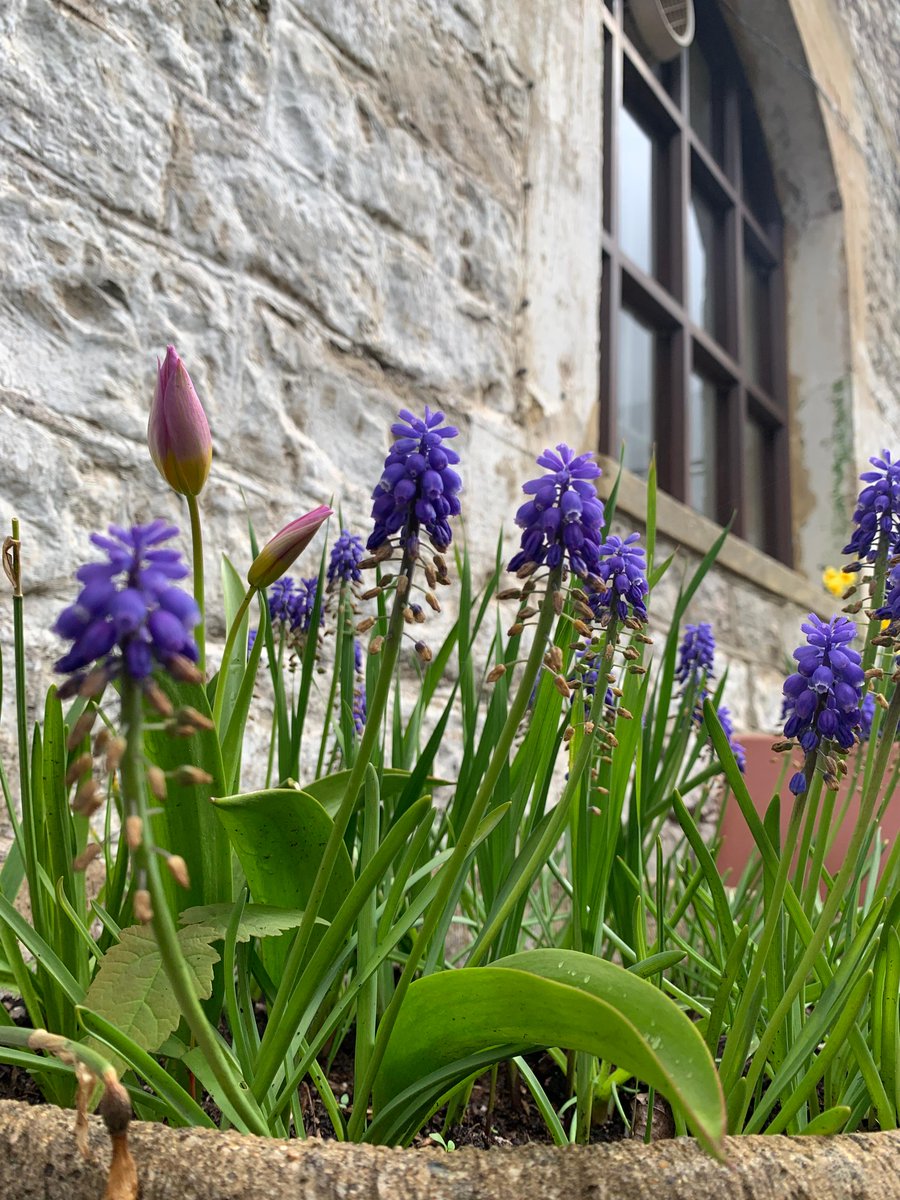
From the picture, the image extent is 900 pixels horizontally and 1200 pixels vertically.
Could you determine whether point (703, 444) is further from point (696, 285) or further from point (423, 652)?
point (423, 652)

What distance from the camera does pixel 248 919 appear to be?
27.9 inches

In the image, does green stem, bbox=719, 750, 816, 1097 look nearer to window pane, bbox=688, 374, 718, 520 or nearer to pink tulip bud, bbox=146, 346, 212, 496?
pink tulip bud, bbox=146, 346, 212, 496

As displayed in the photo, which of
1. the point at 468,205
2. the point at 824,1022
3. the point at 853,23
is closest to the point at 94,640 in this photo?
the point at 824,1022

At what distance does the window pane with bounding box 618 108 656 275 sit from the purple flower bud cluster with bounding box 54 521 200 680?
3364 mm

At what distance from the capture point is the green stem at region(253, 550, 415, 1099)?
58 cm

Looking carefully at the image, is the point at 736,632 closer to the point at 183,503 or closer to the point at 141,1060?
the point at 183,503

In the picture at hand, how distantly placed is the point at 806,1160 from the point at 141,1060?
1.27 feet

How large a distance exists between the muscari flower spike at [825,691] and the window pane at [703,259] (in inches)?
142

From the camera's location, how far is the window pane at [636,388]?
11.2 feet

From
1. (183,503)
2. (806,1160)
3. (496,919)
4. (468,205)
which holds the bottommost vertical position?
(806,1160)

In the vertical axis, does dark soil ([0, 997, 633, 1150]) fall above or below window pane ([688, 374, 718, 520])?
below

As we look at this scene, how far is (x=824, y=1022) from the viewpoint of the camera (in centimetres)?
71

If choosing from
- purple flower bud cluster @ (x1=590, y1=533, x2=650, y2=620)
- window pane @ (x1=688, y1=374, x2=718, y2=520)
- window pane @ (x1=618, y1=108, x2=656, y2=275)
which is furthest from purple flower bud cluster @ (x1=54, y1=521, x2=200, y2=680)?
window pane @ (x1=688, y1=374, x2=718, y2=520)

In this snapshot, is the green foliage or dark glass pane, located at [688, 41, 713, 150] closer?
the green foliage
